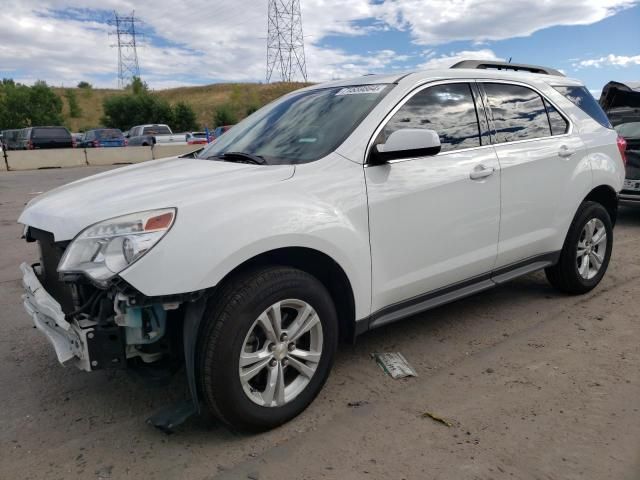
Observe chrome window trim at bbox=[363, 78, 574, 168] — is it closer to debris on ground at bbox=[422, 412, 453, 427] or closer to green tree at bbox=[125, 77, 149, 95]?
debris on ground at bbox=[422, 412, 453, 427]

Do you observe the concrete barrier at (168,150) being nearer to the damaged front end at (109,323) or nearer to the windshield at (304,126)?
the windshield at (304,126)

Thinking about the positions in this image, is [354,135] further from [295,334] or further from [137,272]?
[137,272]

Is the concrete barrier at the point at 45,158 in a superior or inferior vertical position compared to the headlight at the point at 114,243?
superior

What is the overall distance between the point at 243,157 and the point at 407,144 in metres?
1.01

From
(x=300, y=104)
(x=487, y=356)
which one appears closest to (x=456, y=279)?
(x=487, y=356)

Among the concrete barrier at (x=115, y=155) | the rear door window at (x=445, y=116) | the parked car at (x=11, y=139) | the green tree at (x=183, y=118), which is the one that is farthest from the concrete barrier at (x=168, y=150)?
the green tree at (x=183, y=118)

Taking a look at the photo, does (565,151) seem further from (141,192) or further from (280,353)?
(141,192)

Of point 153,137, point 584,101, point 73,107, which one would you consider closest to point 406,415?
point 584,101

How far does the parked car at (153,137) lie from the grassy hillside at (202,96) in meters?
47.4

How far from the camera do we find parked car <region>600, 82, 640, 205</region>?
7.52 m

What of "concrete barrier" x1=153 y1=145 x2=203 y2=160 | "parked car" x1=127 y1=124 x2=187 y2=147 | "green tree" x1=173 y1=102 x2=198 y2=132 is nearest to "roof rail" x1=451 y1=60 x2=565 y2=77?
"concrete barrier" x1=153 y1=145 x2=203 y2=160

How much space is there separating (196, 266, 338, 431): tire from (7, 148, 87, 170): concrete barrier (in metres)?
23.5

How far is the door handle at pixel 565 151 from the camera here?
4.12m

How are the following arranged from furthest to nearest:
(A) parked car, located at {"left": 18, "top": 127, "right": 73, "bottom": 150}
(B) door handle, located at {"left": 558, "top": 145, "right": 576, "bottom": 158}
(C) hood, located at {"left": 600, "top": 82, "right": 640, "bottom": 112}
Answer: (A) parked car, located at {"left": 18, "top": 127, "right": 73, "bottom": 150} < (C) hood, located at {"left": 600, "top": 82, "right": 640, "bottom": 112} < (B) door handle, located at {"left": 558, "top": 145, "right": 576, "bottom": 158}
